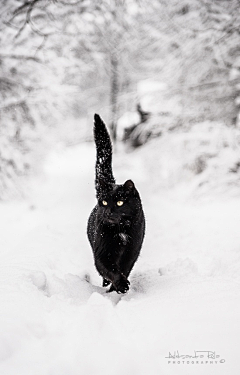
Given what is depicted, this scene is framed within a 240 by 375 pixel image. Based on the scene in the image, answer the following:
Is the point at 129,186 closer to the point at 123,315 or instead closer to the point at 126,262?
the point at 126,262

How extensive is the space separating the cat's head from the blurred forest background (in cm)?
378

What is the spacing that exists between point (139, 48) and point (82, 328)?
567 cm

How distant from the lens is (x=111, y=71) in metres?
6.39

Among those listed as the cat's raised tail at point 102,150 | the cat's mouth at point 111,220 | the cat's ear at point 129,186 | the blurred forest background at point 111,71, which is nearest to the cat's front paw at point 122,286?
the cat's mouth at point 111,220

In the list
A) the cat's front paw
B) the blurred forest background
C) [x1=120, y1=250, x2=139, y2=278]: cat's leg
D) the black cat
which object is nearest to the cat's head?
the black cat

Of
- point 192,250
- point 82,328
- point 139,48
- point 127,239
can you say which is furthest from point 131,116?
point 82,328

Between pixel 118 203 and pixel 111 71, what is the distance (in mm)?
4571

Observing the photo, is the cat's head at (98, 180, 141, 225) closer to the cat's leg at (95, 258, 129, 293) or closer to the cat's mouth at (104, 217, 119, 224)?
the cat's mouth at (104, 217, 119, 224)

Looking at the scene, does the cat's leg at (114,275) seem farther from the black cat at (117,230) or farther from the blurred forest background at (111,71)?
the blurred forest background at (111,71)

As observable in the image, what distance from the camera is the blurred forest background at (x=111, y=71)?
585 cm

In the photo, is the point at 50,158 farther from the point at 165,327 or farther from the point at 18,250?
the point at 165,327

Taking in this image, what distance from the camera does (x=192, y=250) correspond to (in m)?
3.75

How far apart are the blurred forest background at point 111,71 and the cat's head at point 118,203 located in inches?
149

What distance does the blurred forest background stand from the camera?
5.85m
